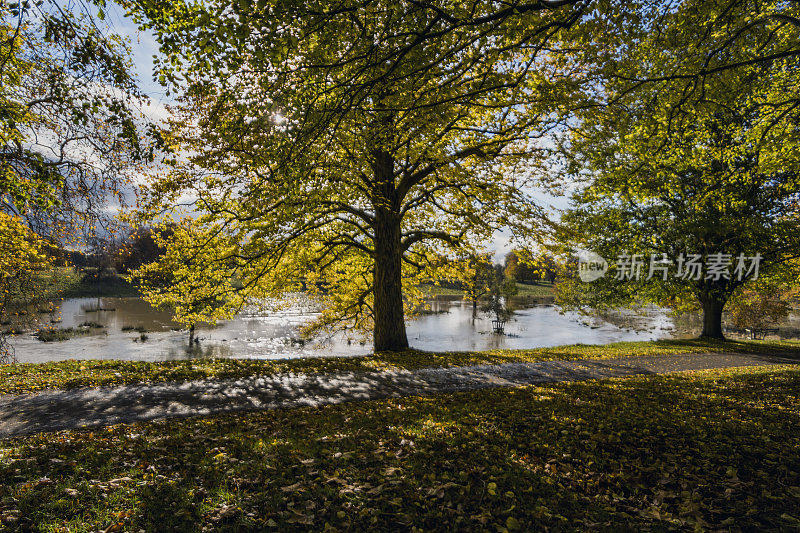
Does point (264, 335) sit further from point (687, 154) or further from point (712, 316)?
point (712, 316)

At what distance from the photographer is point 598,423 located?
575 centimetres

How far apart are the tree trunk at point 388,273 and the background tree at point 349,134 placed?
50 mm

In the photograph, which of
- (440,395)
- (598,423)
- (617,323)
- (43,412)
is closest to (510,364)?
(440,395)

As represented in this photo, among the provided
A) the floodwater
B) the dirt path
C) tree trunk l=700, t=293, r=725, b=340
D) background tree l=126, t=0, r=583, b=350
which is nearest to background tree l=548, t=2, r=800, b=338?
tree trunk l=700, t=293, r=725, b=340

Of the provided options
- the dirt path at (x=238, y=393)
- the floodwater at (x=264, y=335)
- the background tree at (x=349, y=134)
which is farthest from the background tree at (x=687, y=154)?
the floodwater at (x=264, y=335)

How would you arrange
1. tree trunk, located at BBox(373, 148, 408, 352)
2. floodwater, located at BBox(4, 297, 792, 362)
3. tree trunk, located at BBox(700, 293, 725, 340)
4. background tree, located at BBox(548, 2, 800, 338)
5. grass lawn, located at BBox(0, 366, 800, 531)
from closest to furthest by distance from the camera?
1. grass lawn, located at BBox(0, 366, 800, 531)
2. background tree, located at BBox(548, 2, 800, 338)
3. tree trunk, located at BBox(373, 148, 408, 352)
4. tree trunk, located at BBox(700, 293, 725, 340)
5. floodwater, located at BBox(4, 297, 792, 362)

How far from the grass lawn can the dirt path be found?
0.68 metres

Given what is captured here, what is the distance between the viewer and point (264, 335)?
33562mm

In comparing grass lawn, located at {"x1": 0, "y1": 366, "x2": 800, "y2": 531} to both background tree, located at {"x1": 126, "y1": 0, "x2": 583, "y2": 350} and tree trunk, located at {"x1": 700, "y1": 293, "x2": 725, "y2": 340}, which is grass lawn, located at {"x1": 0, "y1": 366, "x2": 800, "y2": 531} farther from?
tree trunk, located at {"x1": 700, "y1": 293, "x2": 725, "y2": 340}

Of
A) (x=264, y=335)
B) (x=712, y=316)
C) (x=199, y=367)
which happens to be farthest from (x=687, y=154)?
(x=264, y=335)

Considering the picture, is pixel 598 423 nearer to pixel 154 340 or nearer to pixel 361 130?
pixel 361 130

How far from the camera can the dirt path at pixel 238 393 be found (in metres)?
5.84

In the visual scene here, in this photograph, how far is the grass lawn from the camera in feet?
10.6

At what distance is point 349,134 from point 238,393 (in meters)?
6.33
